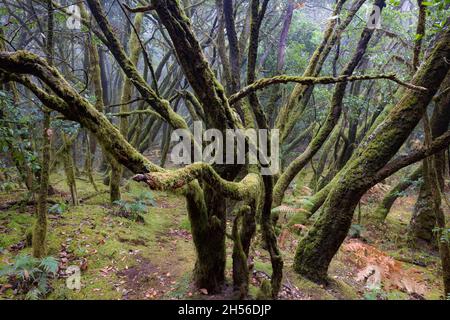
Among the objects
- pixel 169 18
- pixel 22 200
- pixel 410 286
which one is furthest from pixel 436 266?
pixel 22 200

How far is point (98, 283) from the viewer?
4438 millimetres

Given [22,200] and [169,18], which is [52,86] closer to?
[169,18]

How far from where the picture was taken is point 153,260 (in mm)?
5320

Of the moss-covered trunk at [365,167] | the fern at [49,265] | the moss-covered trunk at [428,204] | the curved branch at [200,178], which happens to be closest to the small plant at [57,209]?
the fern at [49,265]

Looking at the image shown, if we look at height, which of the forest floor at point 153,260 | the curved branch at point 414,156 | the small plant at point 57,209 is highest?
→ the curved branch at point 414,156

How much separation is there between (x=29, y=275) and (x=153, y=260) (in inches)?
76.6

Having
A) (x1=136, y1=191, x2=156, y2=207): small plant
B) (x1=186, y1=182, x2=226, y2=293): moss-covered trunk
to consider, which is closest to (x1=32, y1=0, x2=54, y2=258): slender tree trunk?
(x1=186, y1=182, x2=226, y2=293): moss-covered trunk

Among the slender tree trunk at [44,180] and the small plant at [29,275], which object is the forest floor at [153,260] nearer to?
the small plant at [29,275]

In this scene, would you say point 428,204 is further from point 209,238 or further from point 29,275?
point 29,275

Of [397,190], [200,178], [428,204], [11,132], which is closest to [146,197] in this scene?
[11,132]

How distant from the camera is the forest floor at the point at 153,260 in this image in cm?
427

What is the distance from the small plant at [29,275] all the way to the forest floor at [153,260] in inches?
4.3

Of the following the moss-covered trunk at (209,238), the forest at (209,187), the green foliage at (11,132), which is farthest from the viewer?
the green foliage at (11,132)

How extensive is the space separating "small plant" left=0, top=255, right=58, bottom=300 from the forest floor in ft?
0.36
